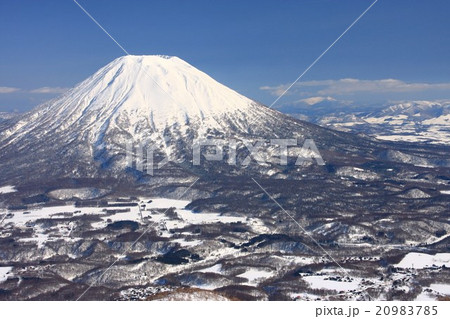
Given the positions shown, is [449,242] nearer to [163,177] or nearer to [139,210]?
[139,210]

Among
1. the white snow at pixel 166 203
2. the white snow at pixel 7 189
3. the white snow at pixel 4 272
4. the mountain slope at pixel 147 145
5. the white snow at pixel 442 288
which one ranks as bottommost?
the white snow at pixel 442 288

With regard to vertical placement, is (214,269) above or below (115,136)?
below

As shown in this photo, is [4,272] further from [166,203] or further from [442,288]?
[442,288]

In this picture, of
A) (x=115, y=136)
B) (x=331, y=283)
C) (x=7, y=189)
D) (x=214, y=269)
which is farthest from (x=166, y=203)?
(x=331, y=283)

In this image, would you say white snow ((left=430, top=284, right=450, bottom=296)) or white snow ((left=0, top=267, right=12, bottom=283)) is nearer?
white snow ((left=430, top=284, right=450, bottom=296))

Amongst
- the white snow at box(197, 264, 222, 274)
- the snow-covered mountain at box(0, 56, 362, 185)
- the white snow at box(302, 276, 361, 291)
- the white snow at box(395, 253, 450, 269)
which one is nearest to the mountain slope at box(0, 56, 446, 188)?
the snow-covered mountain at box(0, 56, 362, 185)

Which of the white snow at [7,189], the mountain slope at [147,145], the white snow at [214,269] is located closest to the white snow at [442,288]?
the white snow at [214,269]

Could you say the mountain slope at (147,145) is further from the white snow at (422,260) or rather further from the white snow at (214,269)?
the white snow at (422,260)

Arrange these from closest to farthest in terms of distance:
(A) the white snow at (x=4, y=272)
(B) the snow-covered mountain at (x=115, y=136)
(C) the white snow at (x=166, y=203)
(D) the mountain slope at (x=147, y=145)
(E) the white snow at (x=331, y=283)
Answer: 1. (E) the white snow at (x=331, y=283)
2. (A) the white snow at (x=4, y=272)
3. (C) the white snow at (x=166, y=203)
4. (D) the mountain slope at (x=147, y=145)
5. (B) the snow-covered mountain at (x=115, y=136)

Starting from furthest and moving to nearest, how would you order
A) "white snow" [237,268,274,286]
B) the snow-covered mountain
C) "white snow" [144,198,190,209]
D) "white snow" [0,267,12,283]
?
the snow-covered mountain → "white snow" [144,198,190,209] → "white snow" [0,267,12,283] → "white snow" [237,268,274,286]

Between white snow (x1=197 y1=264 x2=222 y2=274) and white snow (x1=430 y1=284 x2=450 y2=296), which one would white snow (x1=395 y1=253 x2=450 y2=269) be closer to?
white snow (x1=430 y1=284 x2=450 y2=296)
